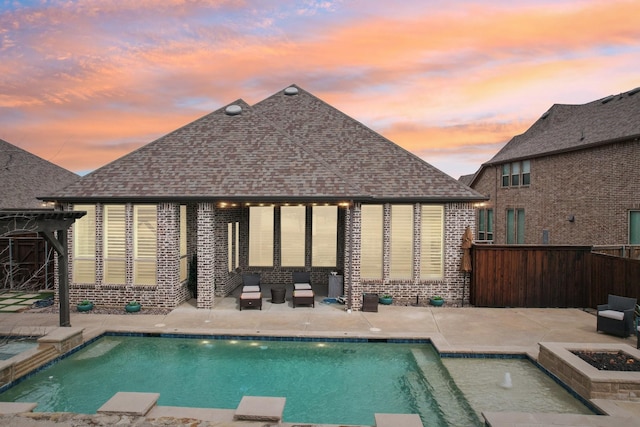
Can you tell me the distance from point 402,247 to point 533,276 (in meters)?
4.66

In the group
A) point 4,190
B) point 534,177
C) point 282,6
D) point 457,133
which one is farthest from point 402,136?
point 4,190

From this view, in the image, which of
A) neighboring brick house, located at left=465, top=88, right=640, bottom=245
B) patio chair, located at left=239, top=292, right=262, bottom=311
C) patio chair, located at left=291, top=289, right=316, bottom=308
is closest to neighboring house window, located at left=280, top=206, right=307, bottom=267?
patio chair, located at left=291, top=289, right=316, bottom=308

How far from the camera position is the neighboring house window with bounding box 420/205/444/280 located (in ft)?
48.4

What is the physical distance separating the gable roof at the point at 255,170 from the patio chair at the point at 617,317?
5050mm

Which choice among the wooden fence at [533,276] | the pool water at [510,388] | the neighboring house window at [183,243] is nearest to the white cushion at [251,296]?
the neighboring house window at [183,243]

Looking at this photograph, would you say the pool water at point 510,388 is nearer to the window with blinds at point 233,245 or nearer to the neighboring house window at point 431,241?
the neighboring house window at point 431,241

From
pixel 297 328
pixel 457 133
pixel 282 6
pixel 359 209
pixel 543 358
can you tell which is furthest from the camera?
pixel 457 133

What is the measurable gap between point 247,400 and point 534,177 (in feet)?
69.9

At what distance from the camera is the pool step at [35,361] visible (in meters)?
8.23

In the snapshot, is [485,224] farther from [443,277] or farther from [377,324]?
[377,324]

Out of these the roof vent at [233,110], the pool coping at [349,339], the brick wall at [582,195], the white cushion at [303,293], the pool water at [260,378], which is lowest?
the pool water at [260,378]

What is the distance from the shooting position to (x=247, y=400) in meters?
6.73

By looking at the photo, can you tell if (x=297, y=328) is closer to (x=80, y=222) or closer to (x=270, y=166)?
(x=270, y=166)

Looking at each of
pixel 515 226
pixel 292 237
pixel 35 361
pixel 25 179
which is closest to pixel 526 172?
pixel 515 226
